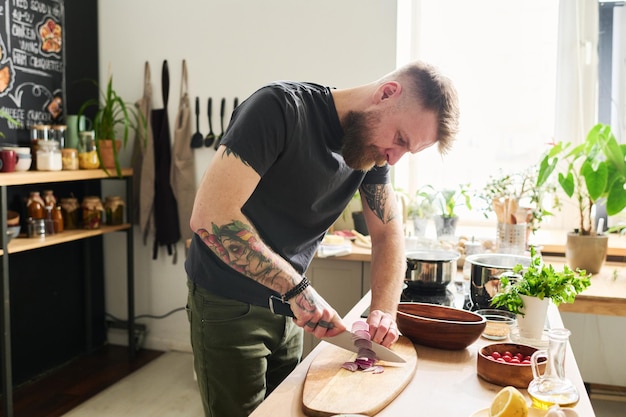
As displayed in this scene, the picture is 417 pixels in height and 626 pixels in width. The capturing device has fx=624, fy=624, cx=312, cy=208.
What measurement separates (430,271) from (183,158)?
2076mm

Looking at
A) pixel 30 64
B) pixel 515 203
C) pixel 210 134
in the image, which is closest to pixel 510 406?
pixel 515 203

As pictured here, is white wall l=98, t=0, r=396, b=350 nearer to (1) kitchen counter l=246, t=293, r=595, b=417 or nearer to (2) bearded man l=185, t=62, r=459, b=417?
(2) bearded man l=185, t=62, r=459, b=417

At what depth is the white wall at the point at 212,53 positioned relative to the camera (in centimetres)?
331

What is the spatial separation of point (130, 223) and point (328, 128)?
2.24 m

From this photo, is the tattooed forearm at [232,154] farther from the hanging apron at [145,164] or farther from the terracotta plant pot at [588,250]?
the hanging apron at [145,164]

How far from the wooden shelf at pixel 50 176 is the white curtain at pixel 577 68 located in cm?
238

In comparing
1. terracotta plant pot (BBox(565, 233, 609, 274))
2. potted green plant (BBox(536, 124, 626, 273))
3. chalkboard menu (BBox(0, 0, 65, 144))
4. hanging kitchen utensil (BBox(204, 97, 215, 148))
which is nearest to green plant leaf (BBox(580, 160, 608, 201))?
potted green plant (BBox(536, 124, 626, 273))

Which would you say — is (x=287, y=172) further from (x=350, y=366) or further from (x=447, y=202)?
(x=447, y=202)

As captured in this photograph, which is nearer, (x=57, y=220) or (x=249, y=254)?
(x=249, y=254)

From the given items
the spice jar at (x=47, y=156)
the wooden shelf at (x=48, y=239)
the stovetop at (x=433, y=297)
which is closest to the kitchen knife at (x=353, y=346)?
the stovetop at (x=433, y=297)

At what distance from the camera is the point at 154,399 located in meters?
3.09

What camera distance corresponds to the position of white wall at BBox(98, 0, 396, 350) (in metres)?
3.31

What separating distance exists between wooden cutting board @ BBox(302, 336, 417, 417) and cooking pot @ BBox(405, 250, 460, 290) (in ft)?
1.53

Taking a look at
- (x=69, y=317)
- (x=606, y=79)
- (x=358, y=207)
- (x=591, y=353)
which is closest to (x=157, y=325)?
(x=69, y=317)
